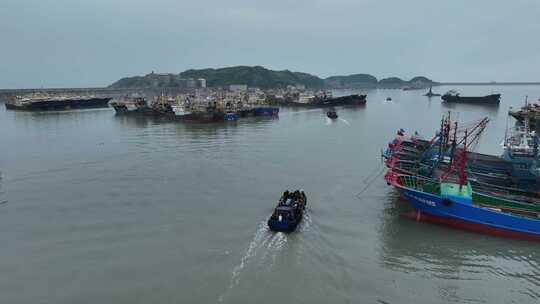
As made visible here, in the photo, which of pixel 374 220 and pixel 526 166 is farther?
pixel 526 166

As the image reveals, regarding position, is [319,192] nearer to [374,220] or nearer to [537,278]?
[374,220]

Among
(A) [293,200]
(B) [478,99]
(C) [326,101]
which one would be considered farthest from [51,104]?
(B) [478,99]

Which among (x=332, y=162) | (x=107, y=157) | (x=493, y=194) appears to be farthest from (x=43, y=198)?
(x=493, y=194)

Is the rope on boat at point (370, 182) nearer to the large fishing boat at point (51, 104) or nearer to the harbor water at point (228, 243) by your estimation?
the harbor water at point (228, 243)

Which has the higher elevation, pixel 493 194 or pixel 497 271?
pixel 493 194

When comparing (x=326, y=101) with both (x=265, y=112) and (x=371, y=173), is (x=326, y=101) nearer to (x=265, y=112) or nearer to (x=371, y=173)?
(x=265, y=112)

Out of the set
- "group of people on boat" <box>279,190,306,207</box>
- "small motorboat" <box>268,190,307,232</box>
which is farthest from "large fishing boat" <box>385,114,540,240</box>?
"small motorboat" <box>268,190,307,232</box>

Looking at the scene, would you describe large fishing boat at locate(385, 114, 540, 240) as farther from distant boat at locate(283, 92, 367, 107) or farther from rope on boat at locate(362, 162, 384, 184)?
distant boat at locate(283, 92, 367, 107)

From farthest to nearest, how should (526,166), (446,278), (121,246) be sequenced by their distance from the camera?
(526,166) < (121,246) < (446,278)
